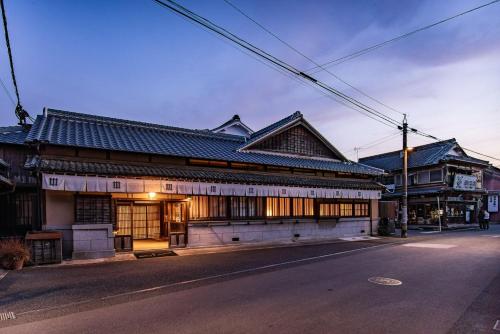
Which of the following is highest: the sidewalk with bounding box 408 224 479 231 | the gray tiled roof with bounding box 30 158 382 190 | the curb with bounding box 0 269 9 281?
the gray tiled roof with bounding box 30 158 382 190

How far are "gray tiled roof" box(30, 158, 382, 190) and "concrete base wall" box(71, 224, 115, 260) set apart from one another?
8.03 feet

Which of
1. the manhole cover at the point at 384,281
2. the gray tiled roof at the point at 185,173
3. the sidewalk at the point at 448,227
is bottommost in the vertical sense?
the sidewalk at the point at 448,227

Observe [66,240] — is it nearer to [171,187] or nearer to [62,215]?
[62,215]

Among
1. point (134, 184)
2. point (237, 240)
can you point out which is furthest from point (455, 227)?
point (134, 184)

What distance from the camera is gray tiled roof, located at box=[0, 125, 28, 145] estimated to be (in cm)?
1817

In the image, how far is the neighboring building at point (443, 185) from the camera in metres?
36.0

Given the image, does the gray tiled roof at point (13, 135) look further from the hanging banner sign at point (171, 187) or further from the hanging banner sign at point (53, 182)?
the hanging banner sign at point (171, 187)

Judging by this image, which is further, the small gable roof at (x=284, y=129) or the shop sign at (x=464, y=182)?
the shop sign at (x=464, y=182)

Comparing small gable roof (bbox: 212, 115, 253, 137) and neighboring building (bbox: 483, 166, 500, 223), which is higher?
small gable roof (bbox: 212, 115, 253, 137)

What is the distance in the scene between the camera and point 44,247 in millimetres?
12516

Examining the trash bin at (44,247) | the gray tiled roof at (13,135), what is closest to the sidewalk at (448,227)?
the trash bin at (44,247)

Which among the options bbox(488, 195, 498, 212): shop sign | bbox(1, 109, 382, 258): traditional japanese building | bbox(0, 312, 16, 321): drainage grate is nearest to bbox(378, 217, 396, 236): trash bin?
bbox(1, 109, 382, 258): traditional japanese building

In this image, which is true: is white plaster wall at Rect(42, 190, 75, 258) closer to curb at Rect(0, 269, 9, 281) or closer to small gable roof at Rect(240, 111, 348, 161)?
curb at Rect(0, 269, 9, 281)

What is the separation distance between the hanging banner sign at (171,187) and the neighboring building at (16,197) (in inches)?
187
